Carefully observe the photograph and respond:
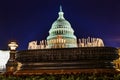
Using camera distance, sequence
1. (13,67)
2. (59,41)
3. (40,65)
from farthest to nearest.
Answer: (59,41) → (13,67) → (40,65)

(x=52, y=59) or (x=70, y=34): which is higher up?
(x=70, y=34)

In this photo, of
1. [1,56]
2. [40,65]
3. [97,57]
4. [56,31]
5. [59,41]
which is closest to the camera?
[97,57]

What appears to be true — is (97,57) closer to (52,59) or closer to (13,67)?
(52,59)

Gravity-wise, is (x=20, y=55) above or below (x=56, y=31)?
below

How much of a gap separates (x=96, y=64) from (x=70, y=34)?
55.0 m

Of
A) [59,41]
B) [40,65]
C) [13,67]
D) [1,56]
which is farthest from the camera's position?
[59,41]

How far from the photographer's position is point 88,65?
1034 centimetres

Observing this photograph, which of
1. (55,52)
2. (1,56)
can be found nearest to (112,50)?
(55,52)

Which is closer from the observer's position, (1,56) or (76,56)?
(76,56)

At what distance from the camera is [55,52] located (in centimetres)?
1007

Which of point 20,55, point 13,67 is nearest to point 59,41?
point 13,67

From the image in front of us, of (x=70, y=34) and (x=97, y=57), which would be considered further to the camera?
(x=70, y=34)

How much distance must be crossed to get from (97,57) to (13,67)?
12233mm

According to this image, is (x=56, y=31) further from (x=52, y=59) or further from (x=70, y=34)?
(x=52, y=59)
